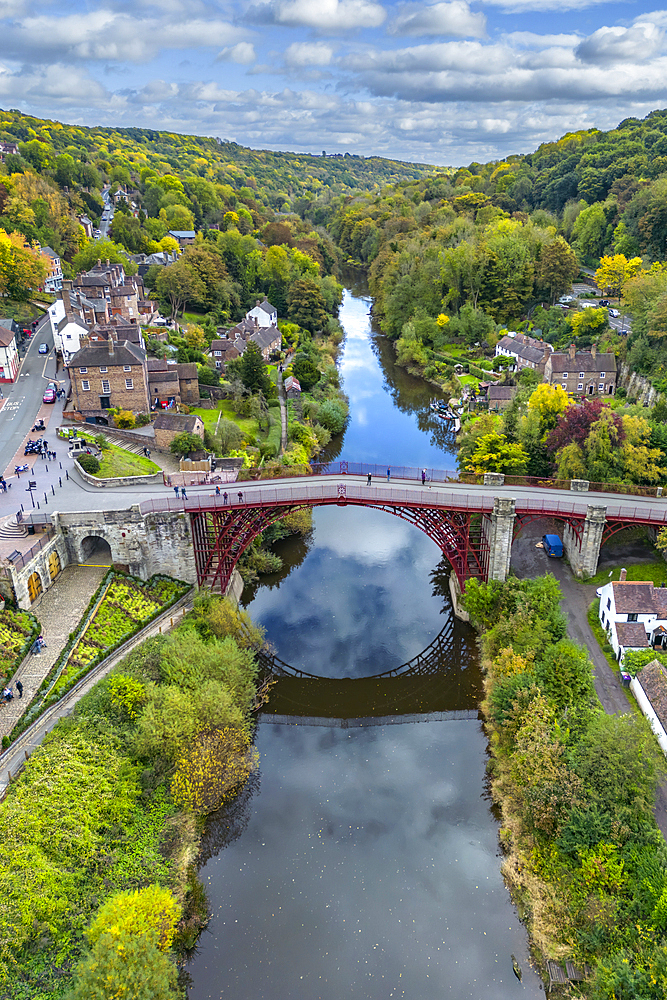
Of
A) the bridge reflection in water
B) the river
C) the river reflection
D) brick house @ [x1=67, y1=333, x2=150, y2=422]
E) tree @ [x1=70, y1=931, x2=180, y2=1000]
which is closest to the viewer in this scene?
tree @ [x1=70, y1=931, x2=180, y2=1000]

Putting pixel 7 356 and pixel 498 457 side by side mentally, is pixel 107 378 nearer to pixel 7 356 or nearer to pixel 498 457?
pixel 7 356

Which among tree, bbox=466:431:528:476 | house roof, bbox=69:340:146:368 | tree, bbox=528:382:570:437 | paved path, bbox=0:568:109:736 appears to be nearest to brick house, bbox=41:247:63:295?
house roof, bbox=69:340:146:368

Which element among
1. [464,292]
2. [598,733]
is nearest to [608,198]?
[464,292]

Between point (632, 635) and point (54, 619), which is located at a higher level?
point (632, 635)

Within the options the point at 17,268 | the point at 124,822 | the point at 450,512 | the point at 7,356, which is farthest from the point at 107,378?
the point at 124,822

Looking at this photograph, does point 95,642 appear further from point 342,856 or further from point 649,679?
point 649,679

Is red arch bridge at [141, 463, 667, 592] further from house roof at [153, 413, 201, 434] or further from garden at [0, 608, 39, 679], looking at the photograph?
house roof at [153, 413, 201, 434]

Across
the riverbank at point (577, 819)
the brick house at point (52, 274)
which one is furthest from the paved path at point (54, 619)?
the brick house at point (52, 274)
